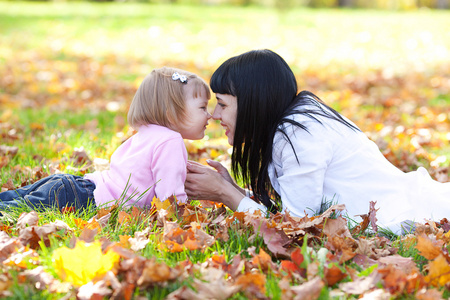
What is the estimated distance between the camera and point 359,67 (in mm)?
9094

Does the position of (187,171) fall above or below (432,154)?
above

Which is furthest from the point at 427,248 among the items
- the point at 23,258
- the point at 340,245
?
the point at 23,258

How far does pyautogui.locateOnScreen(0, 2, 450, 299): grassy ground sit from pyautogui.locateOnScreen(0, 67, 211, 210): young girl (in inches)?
7.3

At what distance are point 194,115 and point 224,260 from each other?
1.07 m

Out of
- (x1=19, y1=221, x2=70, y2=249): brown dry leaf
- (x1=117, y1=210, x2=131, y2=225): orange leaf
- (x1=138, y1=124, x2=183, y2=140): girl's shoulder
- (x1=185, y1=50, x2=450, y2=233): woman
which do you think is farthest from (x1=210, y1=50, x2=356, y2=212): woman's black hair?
(x1=19, y1=221, x2=70, y2=249): brown dry leaf

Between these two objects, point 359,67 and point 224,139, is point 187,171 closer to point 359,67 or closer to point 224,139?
point 224,139

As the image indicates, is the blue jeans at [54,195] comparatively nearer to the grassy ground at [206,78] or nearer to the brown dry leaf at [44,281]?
the grassy ground at [206,78]

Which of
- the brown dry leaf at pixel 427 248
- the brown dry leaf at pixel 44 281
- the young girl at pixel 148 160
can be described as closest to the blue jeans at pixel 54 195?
the young girl at pixel 148 160

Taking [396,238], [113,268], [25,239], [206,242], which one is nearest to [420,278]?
[396,238]

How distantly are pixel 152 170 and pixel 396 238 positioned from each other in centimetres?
131

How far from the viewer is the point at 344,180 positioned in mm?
2645

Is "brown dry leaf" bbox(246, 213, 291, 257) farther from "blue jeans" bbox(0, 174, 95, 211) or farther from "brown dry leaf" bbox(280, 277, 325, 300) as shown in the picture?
"blue jeans" bbox(0, 174, 95, 211)

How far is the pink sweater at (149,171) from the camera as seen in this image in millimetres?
2633

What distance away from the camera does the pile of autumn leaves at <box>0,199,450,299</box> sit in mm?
1750
